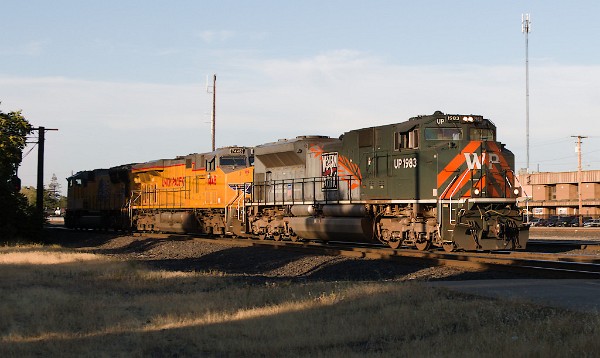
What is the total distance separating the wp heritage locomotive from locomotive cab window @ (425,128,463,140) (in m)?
0.03

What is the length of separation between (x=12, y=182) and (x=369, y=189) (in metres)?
20.0

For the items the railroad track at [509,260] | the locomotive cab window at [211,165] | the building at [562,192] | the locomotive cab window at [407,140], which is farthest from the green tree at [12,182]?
the building at [562,192]

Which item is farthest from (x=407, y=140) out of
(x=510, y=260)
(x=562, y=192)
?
(x=562, y=192)

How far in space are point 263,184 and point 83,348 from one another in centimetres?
2015

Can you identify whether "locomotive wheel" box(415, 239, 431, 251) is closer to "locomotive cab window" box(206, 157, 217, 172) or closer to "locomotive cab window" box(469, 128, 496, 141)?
"locomotive cab window" box(469, 128, 496, 141)

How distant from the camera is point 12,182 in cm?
3506

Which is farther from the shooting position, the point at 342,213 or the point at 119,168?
the point at 119,168

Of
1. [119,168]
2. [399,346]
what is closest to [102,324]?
[399,346]

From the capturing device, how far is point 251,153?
31641 mm

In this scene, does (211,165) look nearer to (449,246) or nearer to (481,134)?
(481,134)

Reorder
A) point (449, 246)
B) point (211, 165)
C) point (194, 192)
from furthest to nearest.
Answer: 1. point (194, 192)
2. point (211, 165)
3. point (449, 246)

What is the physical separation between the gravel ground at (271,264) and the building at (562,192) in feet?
189

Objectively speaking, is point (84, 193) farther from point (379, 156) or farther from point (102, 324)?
point (102, 324)

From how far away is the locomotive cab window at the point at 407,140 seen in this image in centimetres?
2108
